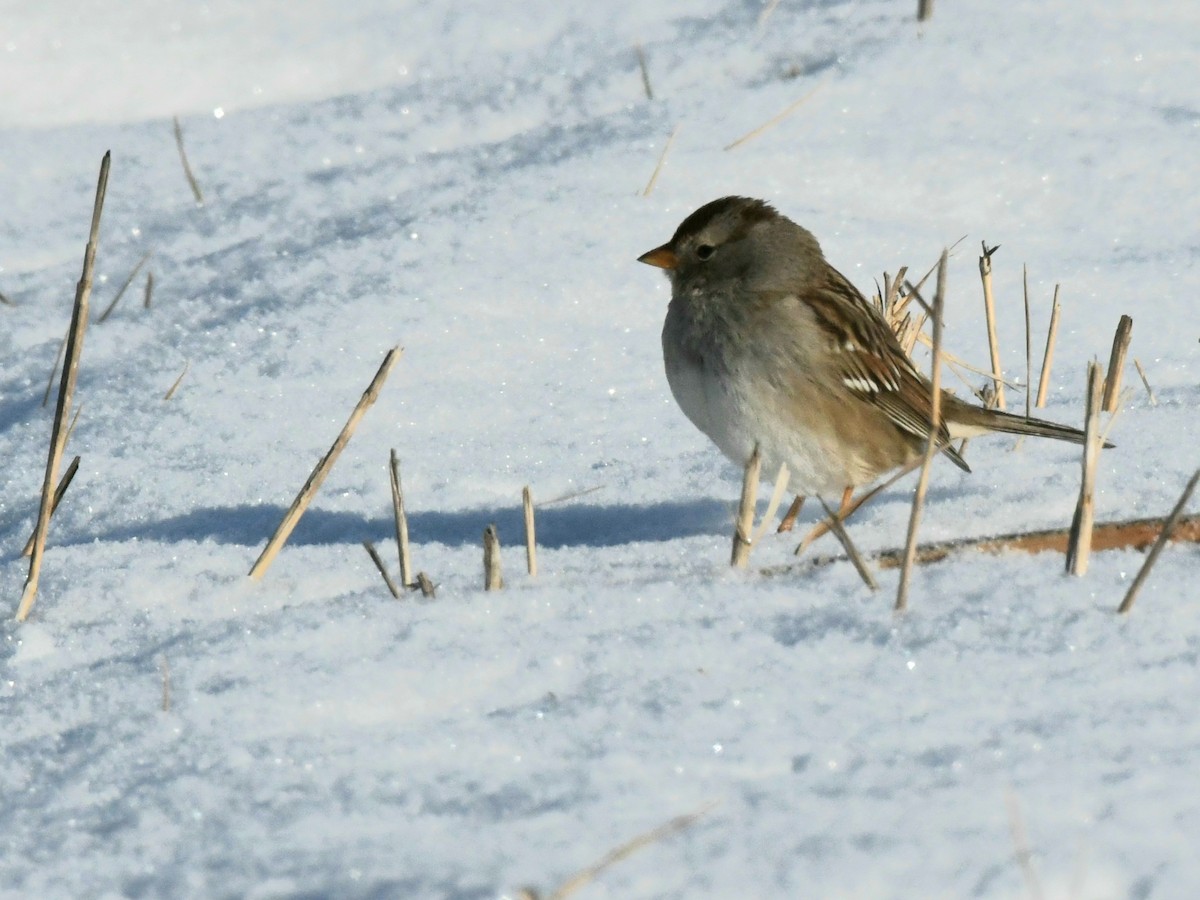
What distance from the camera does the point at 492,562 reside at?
320 cm

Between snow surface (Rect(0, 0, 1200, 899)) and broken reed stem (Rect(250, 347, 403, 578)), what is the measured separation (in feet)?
0.30

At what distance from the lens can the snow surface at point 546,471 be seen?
7.56 feet

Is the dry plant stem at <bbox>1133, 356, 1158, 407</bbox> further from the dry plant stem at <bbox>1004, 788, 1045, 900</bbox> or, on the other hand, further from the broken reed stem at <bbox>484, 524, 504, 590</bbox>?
the dry plant stem at <bbox>1004, 788, 1045, 900</bbox>

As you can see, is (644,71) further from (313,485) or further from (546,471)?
(313,485)

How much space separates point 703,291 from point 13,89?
4.67 metres

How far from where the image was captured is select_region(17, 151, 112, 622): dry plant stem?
11.0 feet

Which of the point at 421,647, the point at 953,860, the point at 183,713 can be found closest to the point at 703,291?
the point at 421,647

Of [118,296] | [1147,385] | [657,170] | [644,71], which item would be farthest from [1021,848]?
[644,71]

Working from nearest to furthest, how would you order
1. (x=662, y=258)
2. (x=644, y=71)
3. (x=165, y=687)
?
(x=165, y=687) → (x=662, y=258) → (x=644, y=71)

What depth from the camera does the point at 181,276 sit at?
18.9 feet

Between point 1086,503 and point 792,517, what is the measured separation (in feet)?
4.02

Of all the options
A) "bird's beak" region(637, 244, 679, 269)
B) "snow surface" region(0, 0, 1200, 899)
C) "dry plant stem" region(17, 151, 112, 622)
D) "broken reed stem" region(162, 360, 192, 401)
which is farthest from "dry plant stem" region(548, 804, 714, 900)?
"broken reed stem" region(162, 360, 192, 401)

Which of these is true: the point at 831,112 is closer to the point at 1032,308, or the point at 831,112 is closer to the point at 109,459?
the point at 1032,308

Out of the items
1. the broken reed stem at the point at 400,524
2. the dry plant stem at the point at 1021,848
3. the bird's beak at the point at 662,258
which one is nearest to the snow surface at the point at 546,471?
the dry plant stem at the point at 1021,848
